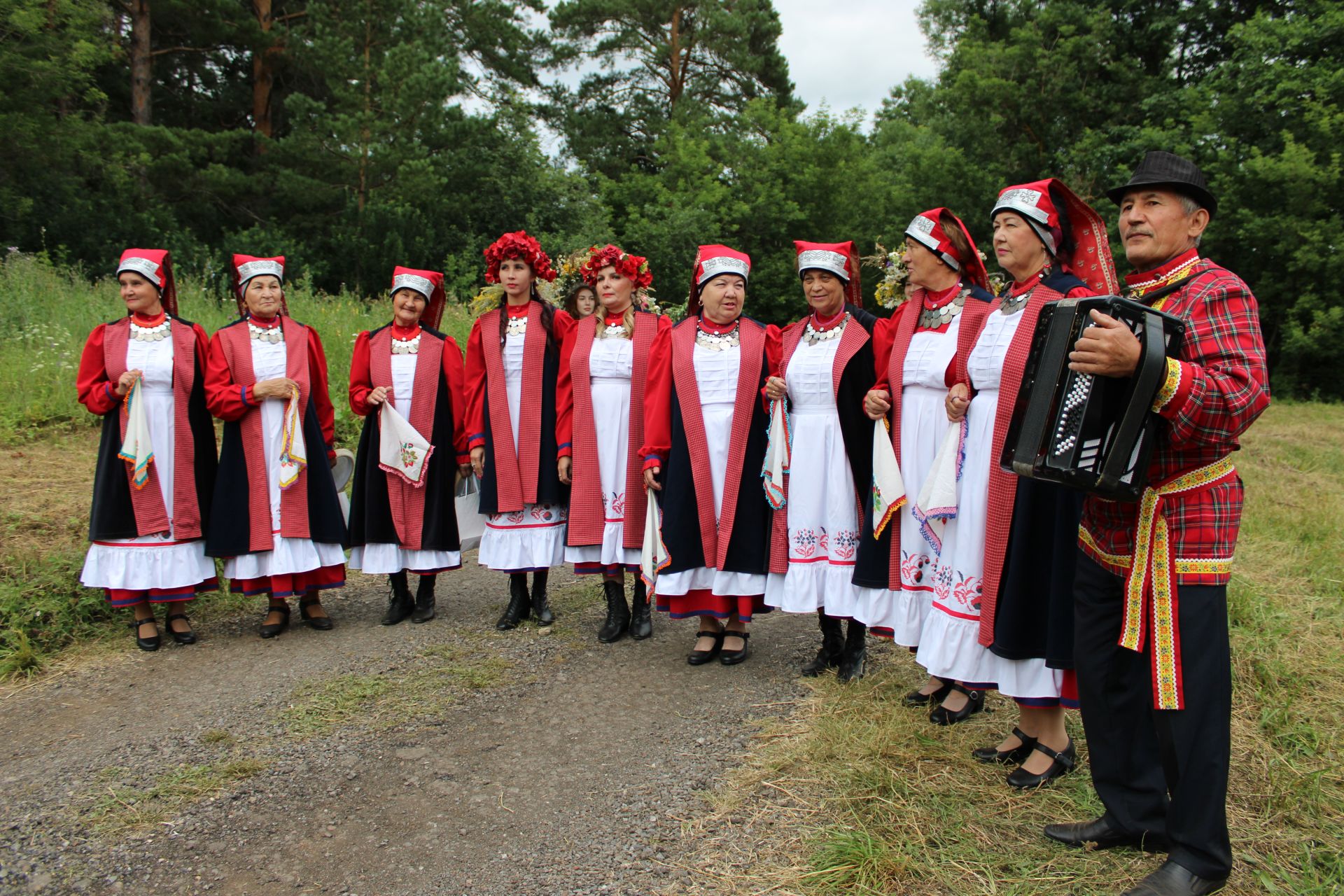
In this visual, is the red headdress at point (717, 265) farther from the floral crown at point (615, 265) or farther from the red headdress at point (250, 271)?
the red headdress at point (250, 271)

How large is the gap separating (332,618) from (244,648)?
0.68 m

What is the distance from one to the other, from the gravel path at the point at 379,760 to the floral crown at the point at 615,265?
82.6 inches

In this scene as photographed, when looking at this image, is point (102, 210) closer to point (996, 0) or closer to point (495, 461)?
point (495, 461)

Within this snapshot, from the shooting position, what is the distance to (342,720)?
4.16 m

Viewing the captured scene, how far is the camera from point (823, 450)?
14.7ft

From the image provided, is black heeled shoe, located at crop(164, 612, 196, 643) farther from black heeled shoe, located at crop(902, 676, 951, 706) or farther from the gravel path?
black heeled shoe, located at crop(902, 676, 951, 706)

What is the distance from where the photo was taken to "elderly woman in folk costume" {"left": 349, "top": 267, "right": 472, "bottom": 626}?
18.2 ft

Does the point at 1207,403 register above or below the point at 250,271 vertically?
below

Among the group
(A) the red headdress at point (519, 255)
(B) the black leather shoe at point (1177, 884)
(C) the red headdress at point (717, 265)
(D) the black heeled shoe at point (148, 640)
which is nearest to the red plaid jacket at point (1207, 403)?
(B) the black leather shoe at point (1177, 884)

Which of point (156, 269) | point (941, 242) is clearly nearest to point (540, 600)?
point (156, 269)

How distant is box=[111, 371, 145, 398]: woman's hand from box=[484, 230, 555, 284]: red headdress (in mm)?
1993

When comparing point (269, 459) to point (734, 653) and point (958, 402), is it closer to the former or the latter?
point (734, 653)

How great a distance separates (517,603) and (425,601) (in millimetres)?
615

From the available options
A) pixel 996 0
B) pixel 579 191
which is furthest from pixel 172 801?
pixel 996 0
